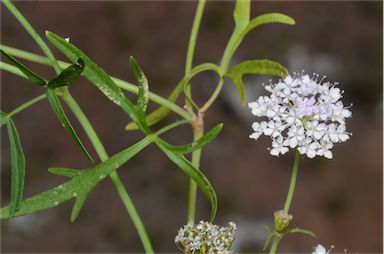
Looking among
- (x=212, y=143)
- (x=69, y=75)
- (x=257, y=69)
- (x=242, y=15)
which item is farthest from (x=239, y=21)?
(x=212, y=143)

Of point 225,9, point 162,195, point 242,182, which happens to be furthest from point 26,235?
point 225,9

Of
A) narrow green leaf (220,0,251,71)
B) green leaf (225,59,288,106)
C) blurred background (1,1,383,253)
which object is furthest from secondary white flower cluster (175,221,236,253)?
blurred background (1,1,383,253)

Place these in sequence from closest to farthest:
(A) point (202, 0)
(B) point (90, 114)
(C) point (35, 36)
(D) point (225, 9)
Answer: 1. (C) point (35, 36)
2. (A) point (202, 0)
3. (B) point (90, 114)
4. (D) point (225, 9)

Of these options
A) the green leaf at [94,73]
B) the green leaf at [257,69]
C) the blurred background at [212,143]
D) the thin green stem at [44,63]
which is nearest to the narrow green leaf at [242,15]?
the green leaf at [257,69]

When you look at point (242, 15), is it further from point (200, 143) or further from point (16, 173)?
point (16, 173)

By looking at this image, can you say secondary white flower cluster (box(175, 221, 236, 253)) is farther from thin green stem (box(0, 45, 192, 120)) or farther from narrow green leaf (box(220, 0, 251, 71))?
narrow green leaf (box(220, 0, 251, 71))

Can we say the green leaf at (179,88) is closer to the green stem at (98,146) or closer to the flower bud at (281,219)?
the green stem at (98,146)

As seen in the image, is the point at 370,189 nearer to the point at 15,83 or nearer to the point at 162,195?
the point at 162,195
